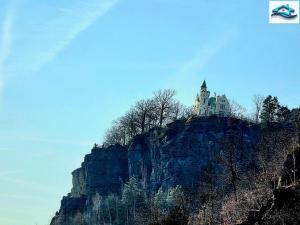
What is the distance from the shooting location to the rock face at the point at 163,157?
4103 inches

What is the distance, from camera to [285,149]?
61.5 meters

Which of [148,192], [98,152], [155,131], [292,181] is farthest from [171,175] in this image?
[292,181]

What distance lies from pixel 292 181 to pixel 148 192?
2402 inches

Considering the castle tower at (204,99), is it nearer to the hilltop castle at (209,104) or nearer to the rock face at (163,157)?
the hilltop castle at (209,104)

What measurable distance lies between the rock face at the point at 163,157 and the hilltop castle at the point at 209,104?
24.9m

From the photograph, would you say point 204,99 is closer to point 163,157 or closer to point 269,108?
point 269,108

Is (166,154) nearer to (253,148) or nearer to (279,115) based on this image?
(253,148)

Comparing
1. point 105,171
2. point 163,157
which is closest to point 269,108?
point 163,157

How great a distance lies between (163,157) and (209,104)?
34948 millimetres

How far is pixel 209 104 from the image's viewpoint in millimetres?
141000

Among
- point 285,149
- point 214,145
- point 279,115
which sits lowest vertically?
point 285,149

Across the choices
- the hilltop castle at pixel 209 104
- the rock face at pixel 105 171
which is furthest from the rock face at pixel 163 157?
A: the hilltop castle at pixel 209 104

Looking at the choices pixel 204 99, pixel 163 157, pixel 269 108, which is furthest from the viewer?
pixel 204 99

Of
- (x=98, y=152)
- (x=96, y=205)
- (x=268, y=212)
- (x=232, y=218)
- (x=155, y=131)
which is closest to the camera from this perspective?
(x=268, y=212)
